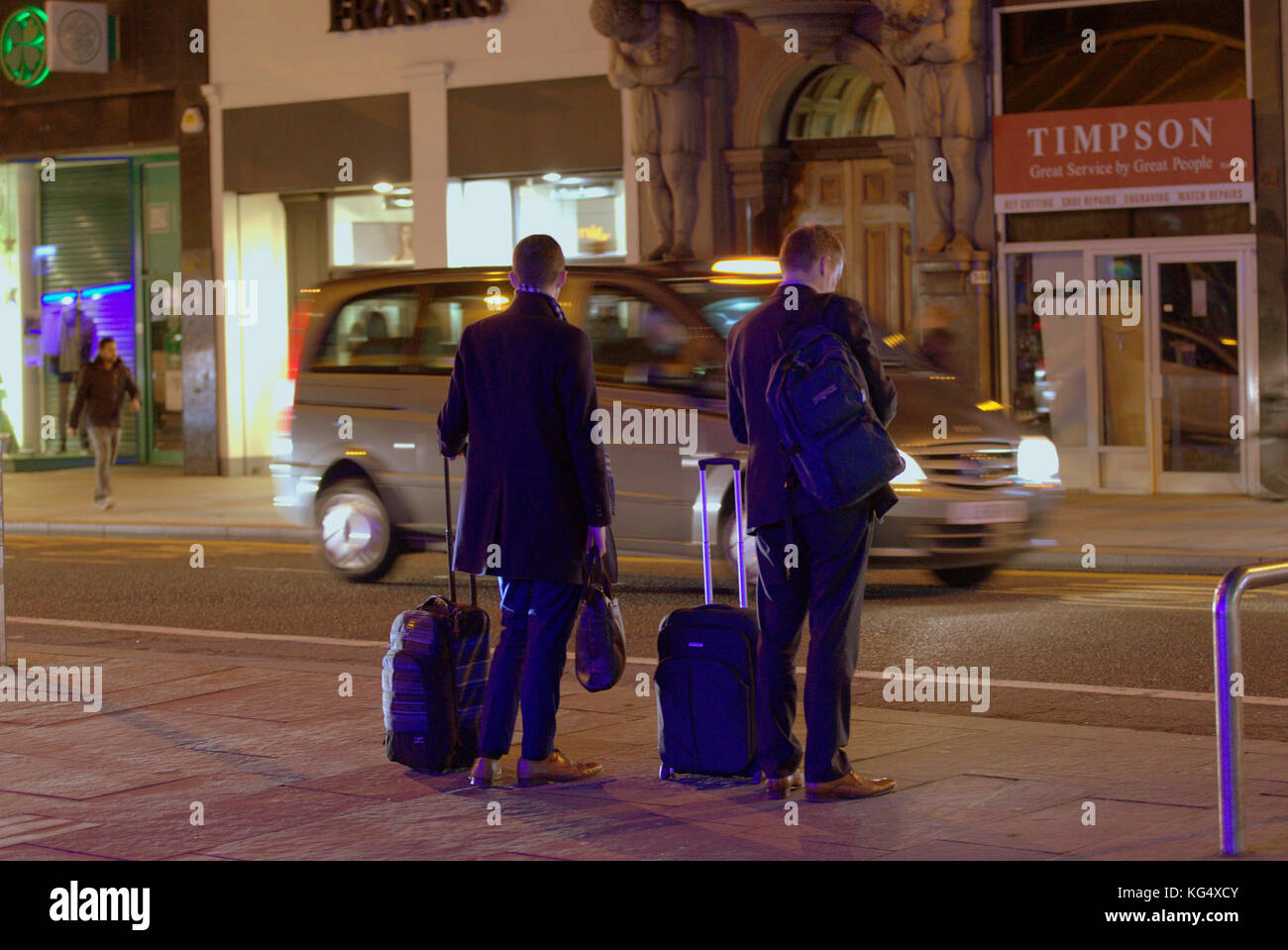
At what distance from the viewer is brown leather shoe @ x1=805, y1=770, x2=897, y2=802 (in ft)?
19.9

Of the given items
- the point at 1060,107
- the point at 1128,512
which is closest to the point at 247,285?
the point at 1060,107

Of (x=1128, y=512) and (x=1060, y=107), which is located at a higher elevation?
(x=1060, y=107)

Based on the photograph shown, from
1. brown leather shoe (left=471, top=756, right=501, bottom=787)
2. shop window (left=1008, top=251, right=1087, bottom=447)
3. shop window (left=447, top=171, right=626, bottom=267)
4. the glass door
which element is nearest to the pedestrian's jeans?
shop window (left=447, top=171, right=626, bottom=267)

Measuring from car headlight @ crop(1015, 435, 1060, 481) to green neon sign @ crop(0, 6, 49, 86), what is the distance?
17.9 metres

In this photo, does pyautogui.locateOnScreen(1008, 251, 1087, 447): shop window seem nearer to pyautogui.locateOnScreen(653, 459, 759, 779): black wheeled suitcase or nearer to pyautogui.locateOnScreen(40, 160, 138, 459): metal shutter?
pyautogui.locateOnScreen(653, 459, 759, 779): black wheeled suitcase

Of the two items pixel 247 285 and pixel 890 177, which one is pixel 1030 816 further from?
pixel 247 285

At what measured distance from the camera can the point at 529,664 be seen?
6.36m

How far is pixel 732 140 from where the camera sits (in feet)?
66.7

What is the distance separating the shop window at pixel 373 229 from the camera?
2300 centimetres

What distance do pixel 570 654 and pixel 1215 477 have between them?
995 cm

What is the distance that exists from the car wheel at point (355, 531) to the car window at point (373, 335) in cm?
85
